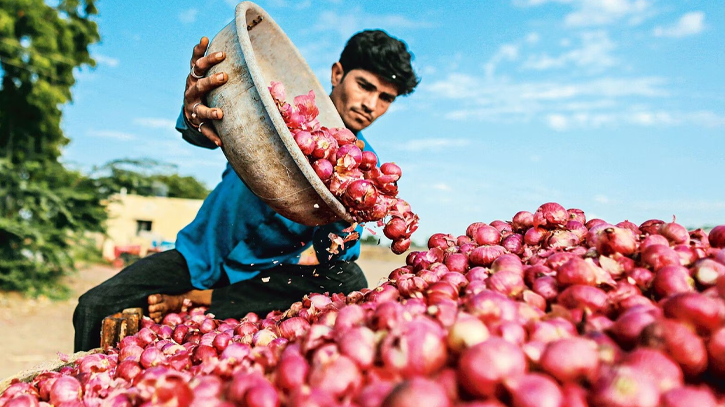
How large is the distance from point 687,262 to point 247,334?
1404mm

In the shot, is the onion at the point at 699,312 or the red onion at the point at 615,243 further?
the red onion at the point at 615,243

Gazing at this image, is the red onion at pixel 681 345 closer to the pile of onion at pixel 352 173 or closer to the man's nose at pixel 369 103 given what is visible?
the pile of onion at pixel 352 173

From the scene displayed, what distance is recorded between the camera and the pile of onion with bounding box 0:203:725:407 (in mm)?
817

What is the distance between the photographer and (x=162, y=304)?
2830mm

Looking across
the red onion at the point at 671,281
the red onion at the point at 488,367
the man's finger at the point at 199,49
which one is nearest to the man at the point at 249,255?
the man's finger at the point at 199,49

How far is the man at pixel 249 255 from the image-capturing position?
2.86 m

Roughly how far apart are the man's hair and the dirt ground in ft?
8.20

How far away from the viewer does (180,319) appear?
2.59 metres

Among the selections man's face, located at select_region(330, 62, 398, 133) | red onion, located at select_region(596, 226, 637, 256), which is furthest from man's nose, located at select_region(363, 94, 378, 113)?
red onion, located at select_region(596, 226, 637, 256)

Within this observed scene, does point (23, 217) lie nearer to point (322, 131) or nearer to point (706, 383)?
point (322, 131)

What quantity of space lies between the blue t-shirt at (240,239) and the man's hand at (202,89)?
64 cm

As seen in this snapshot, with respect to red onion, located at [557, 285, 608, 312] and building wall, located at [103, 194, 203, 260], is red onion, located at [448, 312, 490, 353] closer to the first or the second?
red onion, located at [557, 285, 608, 312]

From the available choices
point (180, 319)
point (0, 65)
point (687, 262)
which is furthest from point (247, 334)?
point (0, 65)

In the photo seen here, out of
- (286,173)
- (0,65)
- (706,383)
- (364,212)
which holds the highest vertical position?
(0,65)
